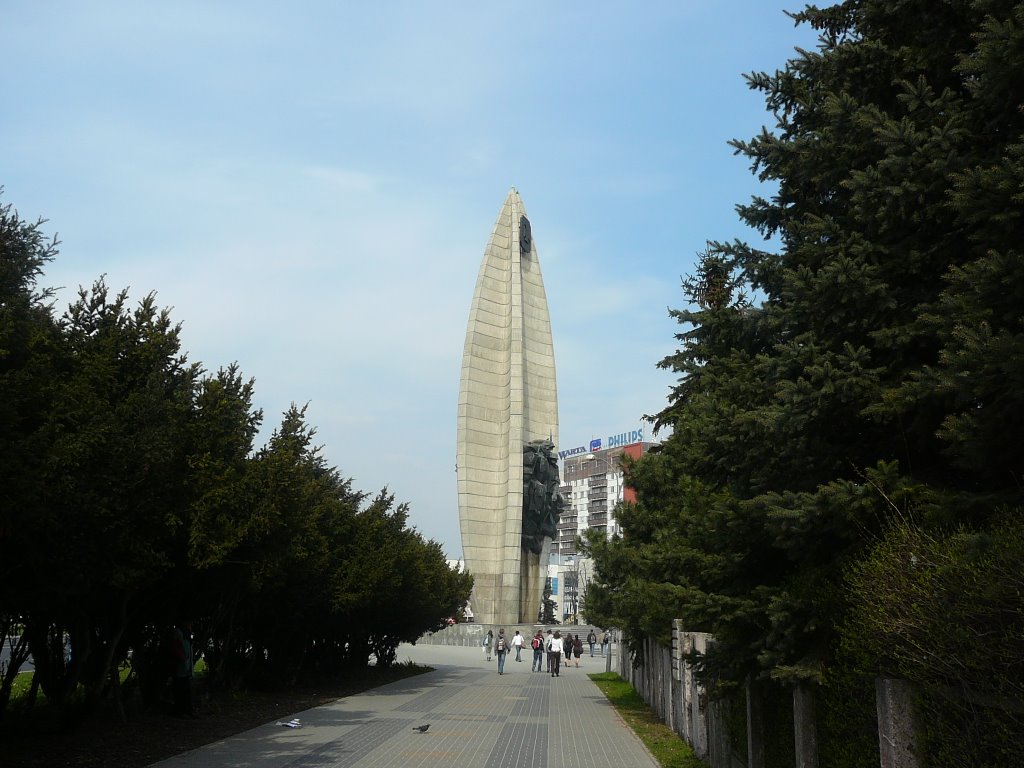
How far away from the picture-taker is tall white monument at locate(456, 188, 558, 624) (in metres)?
53.3

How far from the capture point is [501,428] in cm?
5403

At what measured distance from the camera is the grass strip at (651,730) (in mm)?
14359

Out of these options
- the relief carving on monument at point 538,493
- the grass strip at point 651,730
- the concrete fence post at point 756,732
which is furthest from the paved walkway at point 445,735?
the relief carving on monument at point 538,493

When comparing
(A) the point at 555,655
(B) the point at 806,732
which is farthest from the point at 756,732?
(A) the point at 555,655

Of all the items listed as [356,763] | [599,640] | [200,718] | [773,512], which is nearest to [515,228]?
[599,640]

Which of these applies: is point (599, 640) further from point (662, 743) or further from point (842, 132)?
point (842, 132)

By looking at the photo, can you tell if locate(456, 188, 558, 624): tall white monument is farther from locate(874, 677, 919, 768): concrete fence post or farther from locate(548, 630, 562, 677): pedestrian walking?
locate(874, 677, 919, 768): concrete fence post

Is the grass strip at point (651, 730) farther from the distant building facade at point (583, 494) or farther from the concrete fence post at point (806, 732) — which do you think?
the distant building facade at point (583, 494)

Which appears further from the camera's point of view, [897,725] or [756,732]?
[756,732]

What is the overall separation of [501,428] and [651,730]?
35951 millimetres

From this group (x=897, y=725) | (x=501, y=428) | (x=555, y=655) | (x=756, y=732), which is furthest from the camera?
(x=501, y=428)

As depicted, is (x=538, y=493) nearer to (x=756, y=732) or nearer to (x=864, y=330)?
(x=756, y=732)

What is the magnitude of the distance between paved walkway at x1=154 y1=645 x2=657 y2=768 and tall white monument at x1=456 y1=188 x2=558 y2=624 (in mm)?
25212

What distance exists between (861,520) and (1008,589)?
9.53 ft
